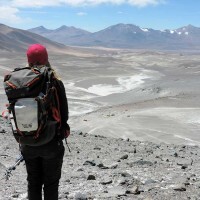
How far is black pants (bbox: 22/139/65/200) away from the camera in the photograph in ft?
11.4

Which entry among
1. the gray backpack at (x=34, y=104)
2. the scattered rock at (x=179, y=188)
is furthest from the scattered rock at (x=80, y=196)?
the gray backpack at (x=34, y=104)

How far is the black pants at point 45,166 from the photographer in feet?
11.4

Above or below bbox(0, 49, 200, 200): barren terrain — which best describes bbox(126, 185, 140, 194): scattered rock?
above

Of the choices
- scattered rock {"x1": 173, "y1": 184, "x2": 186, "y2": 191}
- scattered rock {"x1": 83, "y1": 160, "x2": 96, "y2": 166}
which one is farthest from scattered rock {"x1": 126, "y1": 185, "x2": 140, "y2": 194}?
scattered rock {"x1": 83, "y1": 160, "x2": 96, "y2": 166}

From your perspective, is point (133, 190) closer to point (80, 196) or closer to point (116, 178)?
point (80, 196)

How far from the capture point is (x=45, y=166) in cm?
351

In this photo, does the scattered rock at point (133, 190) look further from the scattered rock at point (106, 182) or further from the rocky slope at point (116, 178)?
the scattered rock at point (106, 182)

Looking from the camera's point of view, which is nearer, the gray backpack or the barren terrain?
the gray backpack

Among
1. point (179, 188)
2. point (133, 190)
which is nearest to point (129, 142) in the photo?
point (179, 188)

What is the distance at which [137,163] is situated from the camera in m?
7.27

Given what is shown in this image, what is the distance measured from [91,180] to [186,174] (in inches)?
59.7

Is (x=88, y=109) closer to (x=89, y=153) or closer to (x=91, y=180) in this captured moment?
(x=89, y=153)

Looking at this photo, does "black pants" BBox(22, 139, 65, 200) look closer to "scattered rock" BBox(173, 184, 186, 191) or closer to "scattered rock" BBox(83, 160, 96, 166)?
"scattered rock" BBox(173, 184, 186, 191)

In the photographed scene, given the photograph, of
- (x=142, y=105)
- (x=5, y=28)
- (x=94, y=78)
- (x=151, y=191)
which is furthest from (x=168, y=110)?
(x=5, y=28)
